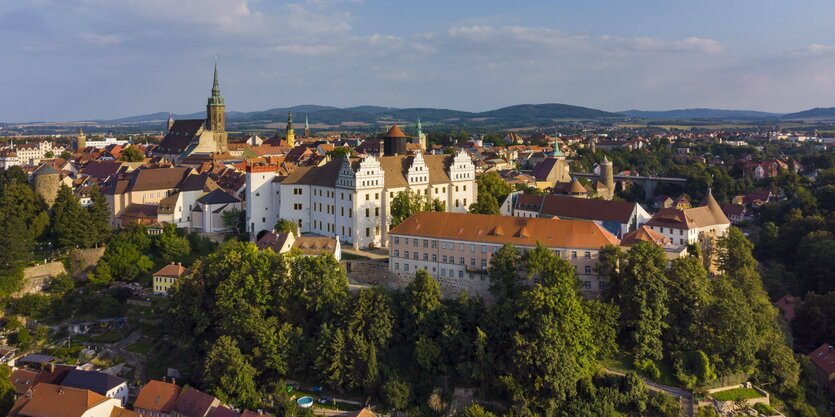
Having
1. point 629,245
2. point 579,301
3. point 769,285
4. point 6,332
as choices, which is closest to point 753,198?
point 769,285

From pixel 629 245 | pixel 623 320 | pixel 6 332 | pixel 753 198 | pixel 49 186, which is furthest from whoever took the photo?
pixel 753 198

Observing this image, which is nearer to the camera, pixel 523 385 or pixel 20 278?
pixel 523 385

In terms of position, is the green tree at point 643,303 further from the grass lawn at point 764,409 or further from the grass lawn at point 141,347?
the grass lawn at point 141,347

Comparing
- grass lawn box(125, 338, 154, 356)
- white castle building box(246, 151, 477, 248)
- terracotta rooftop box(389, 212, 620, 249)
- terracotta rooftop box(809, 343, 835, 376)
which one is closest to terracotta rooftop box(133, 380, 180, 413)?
grass lawn box(125, 338, 154, 356)

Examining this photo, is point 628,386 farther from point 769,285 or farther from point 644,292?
point 769,285

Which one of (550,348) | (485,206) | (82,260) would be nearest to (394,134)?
(485,206)

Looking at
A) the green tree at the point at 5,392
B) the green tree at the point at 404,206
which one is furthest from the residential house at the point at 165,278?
the green tree at the point at 404,206

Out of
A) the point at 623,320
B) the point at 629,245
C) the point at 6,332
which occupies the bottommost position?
the point at 6,332
